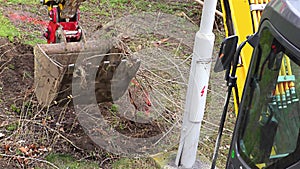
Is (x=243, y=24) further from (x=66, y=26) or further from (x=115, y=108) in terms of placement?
(x=115, y=108)

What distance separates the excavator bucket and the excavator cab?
6.98 feet

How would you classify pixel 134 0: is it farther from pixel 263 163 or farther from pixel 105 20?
pixel 263 163

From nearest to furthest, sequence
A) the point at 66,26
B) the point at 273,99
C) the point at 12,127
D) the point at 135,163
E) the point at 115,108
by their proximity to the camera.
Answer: the point at 273,99
the point at 135,163
the point at 12,127
the point at 66,26
the point at 115,108

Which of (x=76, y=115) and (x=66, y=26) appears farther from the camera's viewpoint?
(x=76, y=115)

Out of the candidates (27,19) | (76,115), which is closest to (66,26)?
(76,115)

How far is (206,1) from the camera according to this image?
14.7 feet

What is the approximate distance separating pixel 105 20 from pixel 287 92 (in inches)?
262

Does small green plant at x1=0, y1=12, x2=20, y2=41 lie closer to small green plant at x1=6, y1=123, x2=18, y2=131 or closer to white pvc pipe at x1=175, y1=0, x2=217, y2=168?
small green plant at x1=6, y1=123, x2=18, y2=131

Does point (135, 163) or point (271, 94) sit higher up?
point (271, 94)

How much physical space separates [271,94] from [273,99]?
0.10 feet

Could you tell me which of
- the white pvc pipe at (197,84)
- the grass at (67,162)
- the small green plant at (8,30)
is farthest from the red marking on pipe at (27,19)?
the white pvc pipe at (197,84)

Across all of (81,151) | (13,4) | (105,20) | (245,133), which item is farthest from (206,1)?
(13,4)

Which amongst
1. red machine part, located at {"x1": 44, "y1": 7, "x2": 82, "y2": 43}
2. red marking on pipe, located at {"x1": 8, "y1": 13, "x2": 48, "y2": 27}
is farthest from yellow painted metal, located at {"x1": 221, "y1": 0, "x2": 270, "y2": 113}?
red marking on pipe, located at {"x1": 8, "y1": 13, "x2": 48, "y2": 27}

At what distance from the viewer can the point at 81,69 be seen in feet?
16.3
